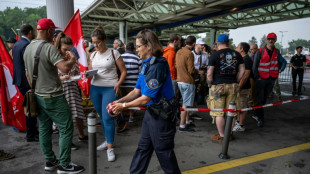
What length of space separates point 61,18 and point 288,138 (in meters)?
5.89

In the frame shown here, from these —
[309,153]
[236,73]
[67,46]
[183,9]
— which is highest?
[183,9]

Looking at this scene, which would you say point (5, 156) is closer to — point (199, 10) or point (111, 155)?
point (111, 155)

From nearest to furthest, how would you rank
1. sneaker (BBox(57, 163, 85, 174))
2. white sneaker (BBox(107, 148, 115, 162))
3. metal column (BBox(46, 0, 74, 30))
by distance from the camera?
1. sneaker (BBox(57, 163, 85, 174))
2. white sneaker (BBox(107, 148, 115, 162))
3. metal column (BBox(46, 0, 74, 30))

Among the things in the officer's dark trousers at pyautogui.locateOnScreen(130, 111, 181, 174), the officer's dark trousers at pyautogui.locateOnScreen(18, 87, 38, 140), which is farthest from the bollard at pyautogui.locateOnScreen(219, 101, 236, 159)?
the officer's dark trousers at pyautogui.locateOnScreen(18, 87, 38, 140)

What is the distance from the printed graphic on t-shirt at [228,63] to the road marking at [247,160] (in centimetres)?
142

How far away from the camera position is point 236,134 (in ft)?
14.9

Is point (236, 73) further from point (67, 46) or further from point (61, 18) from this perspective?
point (61, 18)

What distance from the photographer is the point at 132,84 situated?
4590mm

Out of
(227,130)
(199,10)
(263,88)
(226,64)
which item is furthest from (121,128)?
(199,10)

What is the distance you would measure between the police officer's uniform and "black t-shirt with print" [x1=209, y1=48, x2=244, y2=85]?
1.82 metres

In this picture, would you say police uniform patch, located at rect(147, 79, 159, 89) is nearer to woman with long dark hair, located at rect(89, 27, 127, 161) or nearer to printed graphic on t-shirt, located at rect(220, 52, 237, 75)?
woman with long dark hair, located at rect(89, 27, 127, 161)

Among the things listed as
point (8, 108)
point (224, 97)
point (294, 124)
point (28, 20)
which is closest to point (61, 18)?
point (8, 108)

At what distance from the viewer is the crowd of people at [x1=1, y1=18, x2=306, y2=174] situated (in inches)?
84.5

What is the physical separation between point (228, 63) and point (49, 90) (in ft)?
9.08
